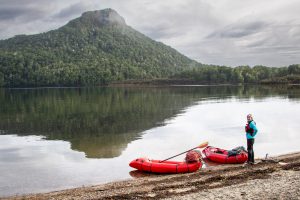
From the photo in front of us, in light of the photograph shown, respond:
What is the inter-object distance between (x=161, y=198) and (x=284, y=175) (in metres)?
7.63

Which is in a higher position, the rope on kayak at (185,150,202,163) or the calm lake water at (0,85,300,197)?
the rope on kayak at (185,150,202,163)

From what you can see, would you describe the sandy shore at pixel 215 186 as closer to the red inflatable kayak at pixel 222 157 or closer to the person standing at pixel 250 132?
the person standing at pixel 250 132

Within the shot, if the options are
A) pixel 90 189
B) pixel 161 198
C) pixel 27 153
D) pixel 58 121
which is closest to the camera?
pixel 161 198

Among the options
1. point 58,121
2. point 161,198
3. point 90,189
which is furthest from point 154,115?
point 161,198

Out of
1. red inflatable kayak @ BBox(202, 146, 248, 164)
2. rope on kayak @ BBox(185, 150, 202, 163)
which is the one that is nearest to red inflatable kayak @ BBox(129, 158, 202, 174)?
rope on kayak @ BBox(185, 150, 202, 163)

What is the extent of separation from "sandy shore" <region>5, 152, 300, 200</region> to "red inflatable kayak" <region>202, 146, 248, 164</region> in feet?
5.31

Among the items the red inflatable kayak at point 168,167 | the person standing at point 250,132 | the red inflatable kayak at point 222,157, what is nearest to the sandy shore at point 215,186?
the red inflatable kayak at point 168,167

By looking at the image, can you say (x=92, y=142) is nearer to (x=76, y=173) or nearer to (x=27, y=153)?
(x=27, y=153)

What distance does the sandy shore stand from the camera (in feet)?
55.1

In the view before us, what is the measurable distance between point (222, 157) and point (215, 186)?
8.74m

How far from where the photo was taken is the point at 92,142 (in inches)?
1566

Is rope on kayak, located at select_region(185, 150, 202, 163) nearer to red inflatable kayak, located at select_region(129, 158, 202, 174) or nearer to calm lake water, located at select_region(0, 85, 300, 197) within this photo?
red inflatable kayak, located at select_region(129, 158, 202, 174)

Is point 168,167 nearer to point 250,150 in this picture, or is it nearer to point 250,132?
point 250,150

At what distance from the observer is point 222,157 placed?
27297 mm
